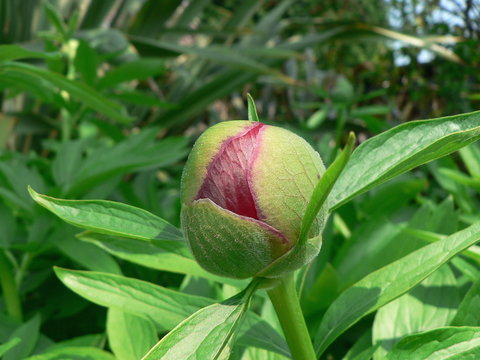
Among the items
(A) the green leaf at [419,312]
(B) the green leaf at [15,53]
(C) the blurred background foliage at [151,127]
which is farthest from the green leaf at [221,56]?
(A) the green leaf at [419,312]

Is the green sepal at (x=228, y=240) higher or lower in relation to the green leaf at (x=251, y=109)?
lower

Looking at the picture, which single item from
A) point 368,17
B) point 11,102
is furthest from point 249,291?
point 368,17

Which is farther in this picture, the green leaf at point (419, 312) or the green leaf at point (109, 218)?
the green leaf at point (419, 312)

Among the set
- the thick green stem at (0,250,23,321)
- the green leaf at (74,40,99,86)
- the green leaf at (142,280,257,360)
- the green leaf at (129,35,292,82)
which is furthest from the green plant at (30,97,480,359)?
the green leaf at (129,35,292,82)

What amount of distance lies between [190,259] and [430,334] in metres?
0.18

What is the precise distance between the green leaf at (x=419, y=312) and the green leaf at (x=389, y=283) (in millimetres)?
63

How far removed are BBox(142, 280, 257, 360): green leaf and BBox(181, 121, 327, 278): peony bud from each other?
0.03 metres

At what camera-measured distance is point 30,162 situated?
3.26 ft

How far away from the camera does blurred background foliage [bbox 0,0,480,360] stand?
2.08 feet

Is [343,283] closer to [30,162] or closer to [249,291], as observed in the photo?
[249,291]

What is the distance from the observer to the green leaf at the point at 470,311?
0.41 meters

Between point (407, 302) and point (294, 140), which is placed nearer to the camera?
point (294, 140)

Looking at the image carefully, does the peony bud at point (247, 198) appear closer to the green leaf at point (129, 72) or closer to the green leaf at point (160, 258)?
the green leaf at point (160, 258)

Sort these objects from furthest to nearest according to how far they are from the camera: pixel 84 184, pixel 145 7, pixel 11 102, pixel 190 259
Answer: pixel 145 7 < pixel 11 102 < pixel 84 184 < pixel 190 259
